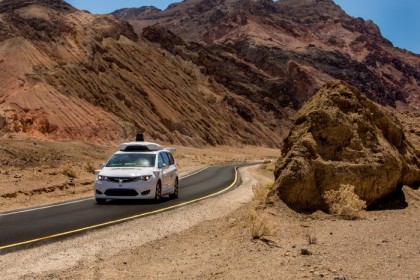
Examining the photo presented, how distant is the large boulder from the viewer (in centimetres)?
1227

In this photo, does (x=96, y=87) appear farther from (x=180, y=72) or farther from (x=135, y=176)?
(x=135, y=176)

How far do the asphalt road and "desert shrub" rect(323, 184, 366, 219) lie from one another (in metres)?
4.70

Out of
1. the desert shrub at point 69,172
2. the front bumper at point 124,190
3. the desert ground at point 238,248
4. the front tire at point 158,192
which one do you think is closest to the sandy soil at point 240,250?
the desert ground at point 238,248

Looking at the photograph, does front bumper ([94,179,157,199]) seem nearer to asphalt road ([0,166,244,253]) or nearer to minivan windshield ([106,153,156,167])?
asphalt road ([0,166,244,253])

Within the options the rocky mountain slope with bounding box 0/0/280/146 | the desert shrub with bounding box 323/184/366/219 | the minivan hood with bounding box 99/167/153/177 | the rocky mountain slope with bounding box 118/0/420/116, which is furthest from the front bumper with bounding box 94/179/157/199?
the rocky mountain slope with bounding box 118/0/420/116

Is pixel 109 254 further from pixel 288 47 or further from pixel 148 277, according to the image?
pixel 288 47

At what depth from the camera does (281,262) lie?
7867mm

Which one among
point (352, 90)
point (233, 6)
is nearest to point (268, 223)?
point (352, 90)

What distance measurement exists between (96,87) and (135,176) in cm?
5042

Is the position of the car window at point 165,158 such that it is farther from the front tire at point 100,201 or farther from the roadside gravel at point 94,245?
the roadside gravel at point 94,245

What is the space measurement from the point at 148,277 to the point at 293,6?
184 metres

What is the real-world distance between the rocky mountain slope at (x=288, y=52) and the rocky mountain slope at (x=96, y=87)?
561 inches

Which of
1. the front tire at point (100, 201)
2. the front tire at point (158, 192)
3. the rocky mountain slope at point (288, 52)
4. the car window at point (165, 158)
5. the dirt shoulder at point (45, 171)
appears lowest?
the dirt shoulder at point (45, 171)

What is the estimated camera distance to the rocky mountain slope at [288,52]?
353ft
